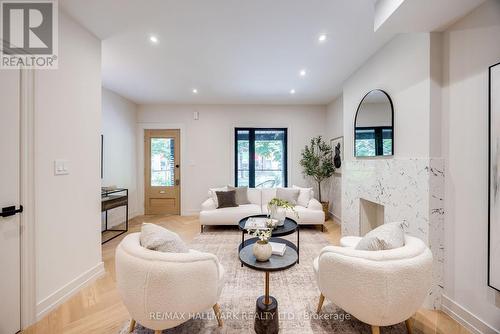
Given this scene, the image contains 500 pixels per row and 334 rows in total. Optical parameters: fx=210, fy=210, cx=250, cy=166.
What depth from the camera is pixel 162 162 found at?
5102mm

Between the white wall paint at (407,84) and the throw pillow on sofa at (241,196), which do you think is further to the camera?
the throw pillow on sofa at (241,196)

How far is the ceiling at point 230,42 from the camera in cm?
195

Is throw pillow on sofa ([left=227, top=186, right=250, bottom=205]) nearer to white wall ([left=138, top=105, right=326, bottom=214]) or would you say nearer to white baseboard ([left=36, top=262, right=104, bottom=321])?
white wall ([left=138, top=105, right=326, bottom=214])

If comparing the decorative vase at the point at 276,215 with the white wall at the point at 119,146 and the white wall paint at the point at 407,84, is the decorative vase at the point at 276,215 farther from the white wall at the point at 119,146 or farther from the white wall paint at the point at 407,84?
the white wall at the point at 119,146

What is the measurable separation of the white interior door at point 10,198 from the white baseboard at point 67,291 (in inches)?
5.7

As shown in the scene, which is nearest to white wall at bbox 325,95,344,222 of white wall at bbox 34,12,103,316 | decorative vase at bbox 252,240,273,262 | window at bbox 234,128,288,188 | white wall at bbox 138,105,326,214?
white wall at bbox 138,105,326,214

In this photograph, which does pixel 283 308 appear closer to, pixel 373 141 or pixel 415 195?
pixel 415 195

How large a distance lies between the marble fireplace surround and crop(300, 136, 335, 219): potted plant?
5.83 ft

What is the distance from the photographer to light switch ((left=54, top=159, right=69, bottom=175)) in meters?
1.92

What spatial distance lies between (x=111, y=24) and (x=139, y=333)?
9.39 feet

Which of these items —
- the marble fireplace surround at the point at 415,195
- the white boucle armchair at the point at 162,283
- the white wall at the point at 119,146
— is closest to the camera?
the white boucle armchair at the point at 162,283

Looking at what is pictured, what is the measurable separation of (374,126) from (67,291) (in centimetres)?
377

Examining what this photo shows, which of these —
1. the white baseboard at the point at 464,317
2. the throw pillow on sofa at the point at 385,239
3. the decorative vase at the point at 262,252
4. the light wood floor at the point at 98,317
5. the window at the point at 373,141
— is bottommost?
the light wood floor at the point at 98,317

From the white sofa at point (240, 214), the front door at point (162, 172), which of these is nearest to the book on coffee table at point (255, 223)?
the white sofa at point (240, 214)
